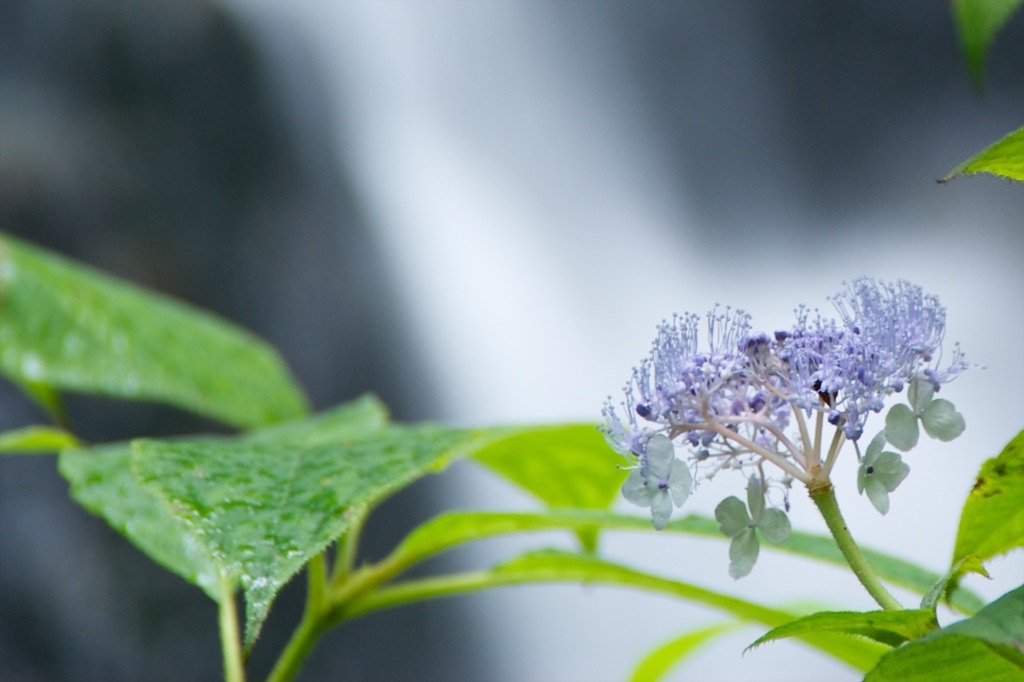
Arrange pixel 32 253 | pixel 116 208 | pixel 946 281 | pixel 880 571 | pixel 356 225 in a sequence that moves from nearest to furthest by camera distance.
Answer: pixel 880 571
pixel 32 253
pixel 116 208
pixel 946 281
pixel 356 225

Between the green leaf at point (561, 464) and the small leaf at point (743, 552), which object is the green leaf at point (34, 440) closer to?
the green leaf at point (561, 464)

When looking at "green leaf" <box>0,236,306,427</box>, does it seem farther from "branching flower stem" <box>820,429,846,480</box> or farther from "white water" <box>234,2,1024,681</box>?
"white water" <box>234,2,1024,681</box>

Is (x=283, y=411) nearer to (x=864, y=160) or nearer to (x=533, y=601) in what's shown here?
(x=533, y=601)

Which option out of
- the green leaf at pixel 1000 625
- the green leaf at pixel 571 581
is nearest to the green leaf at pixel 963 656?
the green leaf at pixel 1000 625

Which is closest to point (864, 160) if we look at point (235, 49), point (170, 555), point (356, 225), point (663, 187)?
point (663, 187)

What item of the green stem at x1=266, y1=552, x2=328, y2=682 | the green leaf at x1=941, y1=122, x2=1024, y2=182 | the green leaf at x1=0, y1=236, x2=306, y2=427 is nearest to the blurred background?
the green leaf at x1=0, y1=236, x2=306, y2=427

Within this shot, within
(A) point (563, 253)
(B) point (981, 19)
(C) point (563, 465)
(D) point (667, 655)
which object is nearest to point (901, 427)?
(B) point (981, 19)

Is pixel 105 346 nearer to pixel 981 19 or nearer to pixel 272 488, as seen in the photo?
pixel 272 488
